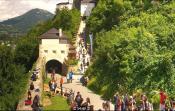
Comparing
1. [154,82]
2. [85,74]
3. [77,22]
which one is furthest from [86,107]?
[77,22]

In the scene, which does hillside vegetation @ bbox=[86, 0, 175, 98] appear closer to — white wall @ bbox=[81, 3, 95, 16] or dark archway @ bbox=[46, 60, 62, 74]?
dark archway @ bbox=[46, 60, 62, 74]

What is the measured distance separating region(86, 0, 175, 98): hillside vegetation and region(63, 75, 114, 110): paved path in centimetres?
88

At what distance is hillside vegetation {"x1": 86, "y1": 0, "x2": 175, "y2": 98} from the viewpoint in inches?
1654

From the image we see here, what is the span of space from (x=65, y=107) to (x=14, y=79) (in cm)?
3315

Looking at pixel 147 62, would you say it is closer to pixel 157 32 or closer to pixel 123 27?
pixel 157 32

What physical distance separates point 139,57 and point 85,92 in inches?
232

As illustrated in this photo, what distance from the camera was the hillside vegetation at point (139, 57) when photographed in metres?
42.0

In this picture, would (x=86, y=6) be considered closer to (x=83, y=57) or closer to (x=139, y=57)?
Answer: (x=83, y=57)

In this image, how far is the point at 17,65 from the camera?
76625mm

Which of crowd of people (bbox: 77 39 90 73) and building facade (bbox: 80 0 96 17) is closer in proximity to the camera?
crowd of people (bbox: 77 39 90 73)

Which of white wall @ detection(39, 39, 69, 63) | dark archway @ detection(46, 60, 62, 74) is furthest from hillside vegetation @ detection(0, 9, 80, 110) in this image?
white wall @ detection(39, 39, 69, 63)

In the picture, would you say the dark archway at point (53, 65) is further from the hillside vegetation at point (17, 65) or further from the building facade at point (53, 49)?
the hillside vegetation at point (17, 65)

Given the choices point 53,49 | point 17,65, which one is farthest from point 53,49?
point 17,65

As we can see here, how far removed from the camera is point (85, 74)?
2143 inches
